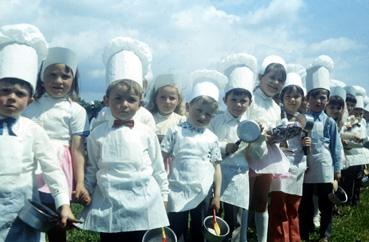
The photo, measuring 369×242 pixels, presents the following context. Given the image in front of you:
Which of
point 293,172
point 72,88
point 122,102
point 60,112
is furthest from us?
point 293,172

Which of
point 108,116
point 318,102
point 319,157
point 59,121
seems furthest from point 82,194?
point 318,102

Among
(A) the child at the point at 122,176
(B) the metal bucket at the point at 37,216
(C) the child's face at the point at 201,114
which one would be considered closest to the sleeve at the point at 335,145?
(C) the child's face at the point at 201,114

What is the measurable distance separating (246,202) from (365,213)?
420cm

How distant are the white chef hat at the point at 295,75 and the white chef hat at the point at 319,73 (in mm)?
110

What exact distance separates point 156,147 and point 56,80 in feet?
3.24

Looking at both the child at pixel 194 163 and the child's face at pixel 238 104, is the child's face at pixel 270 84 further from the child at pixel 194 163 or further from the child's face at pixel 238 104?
the child at pixel 194 163

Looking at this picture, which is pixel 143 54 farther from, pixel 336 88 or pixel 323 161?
pixel 336 88

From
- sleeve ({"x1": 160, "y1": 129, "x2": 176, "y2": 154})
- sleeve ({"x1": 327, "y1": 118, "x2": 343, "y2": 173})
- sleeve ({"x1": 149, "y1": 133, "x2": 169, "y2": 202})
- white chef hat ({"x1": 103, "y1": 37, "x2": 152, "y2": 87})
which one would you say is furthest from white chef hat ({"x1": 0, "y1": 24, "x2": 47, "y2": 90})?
sleeve ({"x1": 327, "y1": 118, "x2": 343, "y2": 173})

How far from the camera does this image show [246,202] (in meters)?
5.02

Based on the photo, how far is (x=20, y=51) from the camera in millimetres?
3479

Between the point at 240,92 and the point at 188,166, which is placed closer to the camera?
the point at 188,166

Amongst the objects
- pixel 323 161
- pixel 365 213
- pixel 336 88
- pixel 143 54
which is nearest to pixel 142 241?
pixel 143 54

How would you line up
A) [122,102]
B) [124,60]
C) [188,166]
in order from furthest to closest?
[188,166], [124,60], [122,102]

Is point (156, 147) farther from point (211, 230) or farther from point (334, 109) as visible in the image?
point (334, 109)
